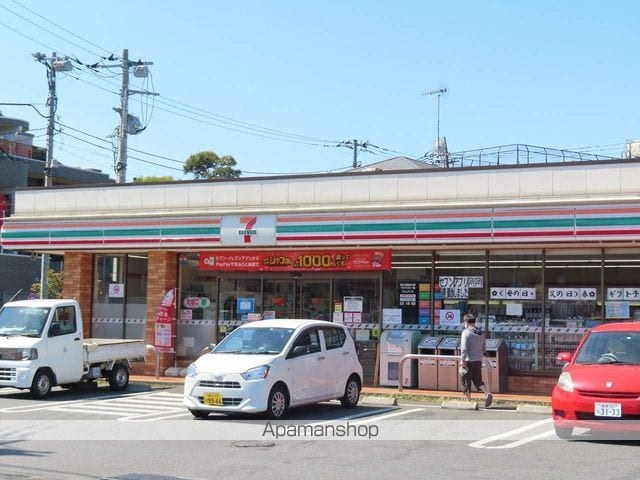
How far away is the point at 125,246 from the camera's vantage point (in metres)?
22.5

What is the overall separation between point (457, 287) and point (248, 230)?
16.5 feet

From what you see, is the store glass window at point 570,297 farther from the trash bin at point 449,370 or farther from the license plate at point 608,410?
the license plate at point 608,410

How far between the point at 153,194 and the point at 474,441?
1307cm

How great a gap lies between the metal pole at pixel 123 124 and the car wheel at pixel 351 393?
16.9m

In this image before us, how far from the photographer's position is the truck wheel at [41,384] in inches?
707

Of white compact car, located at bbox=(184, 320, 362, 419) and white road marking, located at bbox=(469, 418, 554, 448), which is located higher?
white compact car, located at bbox=(184, 320, 362, 419)

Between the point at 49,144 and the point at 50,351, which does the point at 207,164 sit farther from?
the point at 50,351

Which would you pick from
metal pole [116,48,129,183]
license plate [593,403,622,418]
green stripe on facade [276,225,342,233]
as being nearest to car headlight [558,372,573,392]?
license plate [593,403,622,418]

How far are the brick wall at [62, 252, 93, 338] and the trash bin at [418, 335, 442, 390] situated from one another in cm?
965

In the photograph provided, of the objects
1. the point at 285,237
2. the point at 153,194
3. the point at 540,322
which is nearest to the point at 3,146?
the point at 153,194

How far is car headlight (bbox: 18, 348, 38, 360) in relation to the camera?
17938 mm

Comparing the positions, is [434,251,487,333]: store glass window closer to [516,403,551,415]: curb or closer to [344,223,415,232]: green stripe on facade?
[344,223,415,232]: green stripe on facade

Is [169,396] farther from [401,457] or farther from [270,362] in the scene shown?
[401,457]

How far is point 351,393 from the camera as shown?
16.3m
